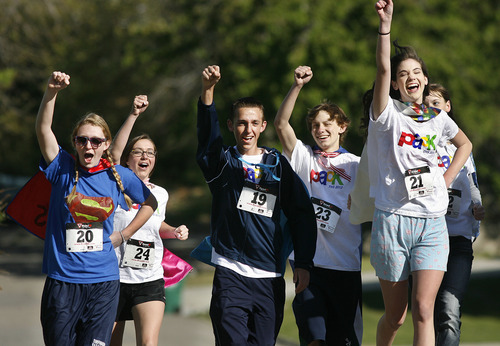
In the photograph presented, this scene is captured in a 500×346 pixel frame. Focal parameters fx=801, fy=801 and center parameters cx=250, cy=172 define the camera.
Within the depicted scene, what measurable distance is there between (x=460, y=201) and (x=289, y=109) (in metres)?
1.41

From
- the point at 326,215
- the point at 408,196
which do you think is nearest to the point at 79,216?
the point at 326,215

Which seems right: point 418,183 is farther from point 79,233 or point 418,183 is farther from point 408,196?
point 79,233

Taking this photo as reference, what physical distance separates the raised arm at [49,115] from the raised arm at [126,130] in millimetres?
756

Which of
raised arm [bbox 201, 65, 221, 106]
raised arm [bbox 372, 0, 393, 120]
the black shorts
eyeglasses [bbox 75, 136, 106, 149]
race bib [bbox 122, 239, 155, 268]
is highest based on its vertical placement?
raised arm [bbox 372, 0, 393, 120]

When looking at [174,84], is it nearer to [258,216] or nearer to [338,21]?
[338,21]

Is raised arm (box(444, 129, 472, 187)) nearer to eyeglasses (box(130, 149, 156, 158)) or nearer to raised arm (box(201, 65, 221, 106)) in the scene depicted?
raised arm (box(201, 65, 221, 106))

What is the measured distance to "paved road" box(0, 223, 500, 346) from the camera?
1255 centimetres

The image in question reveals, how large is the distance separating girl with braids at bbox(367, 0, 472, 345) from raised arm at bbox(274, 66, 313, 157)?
547 millimetres

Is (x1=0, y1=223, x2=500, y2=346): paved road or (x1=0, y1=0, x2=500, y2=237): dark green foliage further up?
(x1=0, y1=0, x2=500, y2=237): dark green foliage

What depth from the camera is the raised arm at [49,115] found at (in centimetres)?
468

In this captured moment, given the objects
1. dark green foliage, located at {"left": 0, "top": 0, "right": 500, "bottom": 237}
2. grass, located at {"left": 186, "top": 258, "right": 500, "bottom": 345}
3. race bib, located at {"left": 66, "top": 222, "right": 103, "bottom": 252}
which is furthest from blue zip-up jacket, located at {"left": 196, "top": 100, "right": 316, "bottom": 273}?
dark green foliage, located at {"left": 0, "top": 0, "right": 500, "bottom": 237}

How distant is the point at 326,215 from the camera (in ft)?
18.5

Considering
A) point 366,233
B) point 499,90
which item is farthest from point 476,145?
point 366,233

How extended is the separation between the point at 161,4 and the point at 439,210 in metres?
17.4
